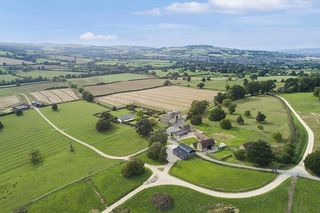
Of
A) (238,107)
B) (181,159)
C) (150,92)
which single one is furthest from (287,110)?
(150,92)

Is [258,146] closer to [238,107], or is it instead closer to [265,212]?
[265,212]

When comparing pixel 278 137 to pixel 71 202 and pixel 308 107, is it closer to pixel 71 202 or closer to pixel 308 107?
pixel 308 107

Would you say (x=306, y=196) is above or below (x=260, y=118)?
below

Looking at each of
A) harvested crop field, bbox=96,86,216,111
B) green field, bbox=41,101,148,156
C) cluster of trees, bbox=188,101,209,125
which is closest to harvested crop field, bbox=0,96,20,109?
green field, bbox=41,101,148,156

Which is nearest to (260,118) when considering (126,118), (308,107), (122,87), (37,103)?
(308,107)

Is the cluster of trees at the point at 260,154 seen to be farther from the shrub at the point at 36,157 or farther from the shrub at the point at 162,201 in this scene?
the shrub at the point at 36,157
